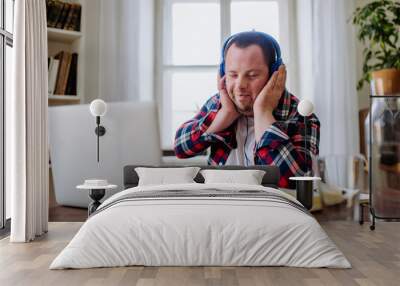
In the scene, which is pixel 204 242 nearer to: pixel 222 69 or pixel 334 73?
pixel 222 69

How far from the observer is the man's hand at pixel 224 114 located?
18.5ft

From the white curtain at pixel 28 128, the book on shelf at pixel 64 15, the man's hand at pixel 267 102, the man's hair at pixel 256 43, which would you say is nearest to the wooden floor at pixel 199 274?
the white curtain at pixel 28 128

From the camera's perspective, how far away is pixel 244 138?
18.4ft

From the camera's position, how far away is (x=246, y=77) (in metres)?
5.57

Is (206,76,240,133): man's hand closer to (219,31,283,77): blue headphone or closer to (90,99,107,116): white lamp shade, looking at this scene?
(219,31,283,77): blue headphone

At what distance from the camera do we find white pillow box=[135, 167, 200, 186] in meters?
4.83

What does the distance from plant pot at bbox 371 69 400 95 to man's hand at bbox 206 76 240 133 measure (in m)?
1.42

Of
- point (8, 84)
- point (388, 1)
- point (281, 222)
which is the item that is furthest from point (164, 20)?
point (281, 222)

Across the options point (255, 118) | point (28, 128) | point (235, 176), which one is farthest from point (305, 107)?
point (28, 128)

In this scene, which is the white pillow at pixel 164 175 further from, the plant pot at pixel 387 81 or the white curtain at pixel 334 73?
the plant pot at pixel 387 81

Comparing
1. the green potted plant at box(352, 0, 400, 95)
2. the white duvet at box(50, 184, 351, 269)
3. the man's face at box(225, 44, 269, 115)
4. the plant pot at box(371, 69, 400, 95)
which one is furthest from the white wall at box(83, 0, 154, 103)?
the white duvet at box(50, 184, 351, 269)

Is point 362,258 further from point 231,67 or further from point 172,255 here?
point 231,67

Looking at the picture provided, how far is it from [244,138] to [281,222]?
2.35 meters

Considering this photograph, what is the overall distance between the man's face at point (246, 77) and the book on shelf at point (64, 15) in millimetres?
1720
